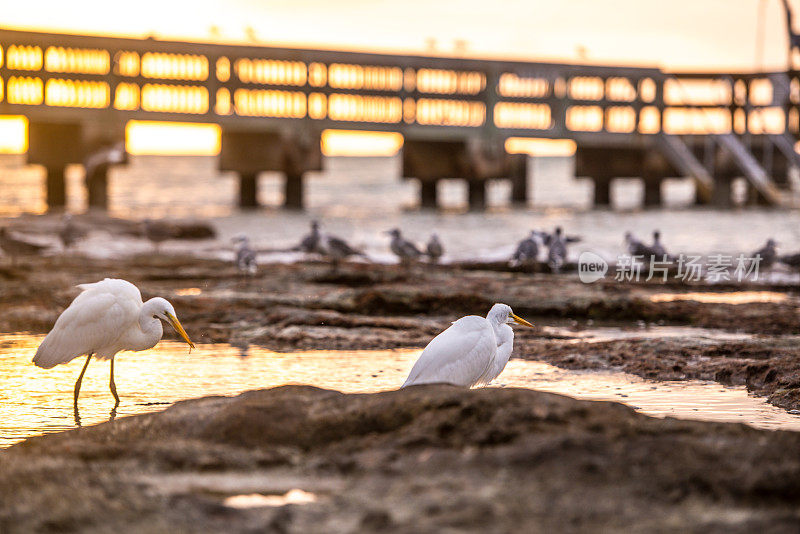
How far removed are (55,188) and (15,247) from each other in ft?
44.7

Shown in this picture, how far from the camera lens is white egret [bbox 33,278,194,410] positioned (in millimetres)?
7332

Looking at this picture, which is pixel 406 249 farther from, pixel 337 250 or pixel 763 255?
pixel 763 255

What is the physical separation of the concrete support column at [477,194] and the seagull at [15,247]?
1707cm

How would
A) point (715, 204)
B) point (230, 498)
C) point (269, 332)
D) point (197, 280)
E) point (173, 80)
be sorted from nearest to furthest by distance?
1. point (230, 498)
2. point (269, 332)
3. point (197, 280)
4. point (173, 80)
5. point (715, 204)

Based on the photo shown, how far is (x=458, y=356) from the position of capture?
640cm

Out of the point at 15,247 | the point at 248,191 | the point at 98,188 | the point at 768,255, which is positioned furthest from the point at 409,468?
the point at 248,191

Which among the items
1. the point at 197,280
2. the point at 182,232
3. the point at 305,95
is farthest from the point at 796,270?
the point at 305,95

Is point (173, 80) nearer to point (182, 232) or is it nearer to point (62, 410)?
point (182, 232)

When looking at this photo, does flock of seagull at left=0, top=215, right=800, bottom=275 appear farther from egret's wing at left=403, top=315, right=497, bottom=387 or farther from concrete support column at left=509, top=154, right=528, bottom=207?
concrete support column at left=509, top=154, right=528, bottom=207

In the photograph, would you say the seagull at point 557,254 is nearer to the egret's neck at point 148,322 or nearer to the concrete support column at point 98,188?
the egret's neck at point 148,322

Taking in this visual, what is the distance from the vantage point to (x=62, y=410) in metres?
7.02

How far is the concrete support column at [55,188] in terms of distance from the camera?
1128 inches

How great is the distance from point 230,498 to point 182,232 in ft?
56.9

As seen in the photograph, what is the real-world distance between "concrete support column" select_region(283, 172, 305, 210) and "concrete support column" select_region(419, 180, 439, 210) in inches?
134
